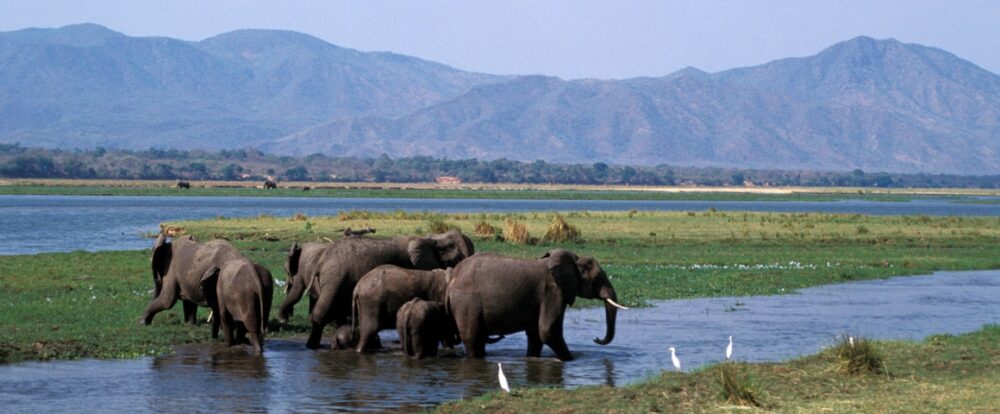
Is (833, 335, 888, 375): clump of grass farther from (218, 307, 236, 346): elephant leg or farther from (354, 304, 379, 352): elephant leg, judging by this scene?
(218, 307, 236, 346): elephant leg

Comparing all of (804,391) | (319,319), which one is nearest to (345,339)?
(319,319)

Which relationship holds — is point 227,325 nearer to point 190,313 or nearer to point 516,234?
point 190,313

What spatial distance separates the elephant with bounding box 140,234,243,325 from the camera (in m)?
25.4

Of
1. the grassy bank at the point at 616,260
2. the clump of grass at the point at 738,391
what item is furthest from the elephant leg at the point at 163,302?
the clump of grass at the point at 738,391

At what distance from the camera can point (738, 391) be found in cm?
1781

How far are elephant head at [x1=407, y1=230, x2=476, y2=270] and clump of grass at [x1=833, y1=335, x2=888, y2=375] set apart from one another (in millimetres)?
8264

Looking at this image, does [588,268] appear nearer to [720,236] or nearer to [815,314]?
Result: [815,314]

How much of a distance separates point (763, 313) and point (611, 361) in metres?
8.80

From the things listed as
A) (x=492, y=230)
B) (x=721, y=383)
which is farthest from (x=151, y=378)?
(x=492, y=230)

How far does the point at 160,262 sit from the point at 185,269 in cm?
103

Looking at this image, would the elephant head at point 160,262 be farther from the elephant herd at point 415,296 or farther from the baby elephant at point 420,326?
the baby elephant at point 420,326

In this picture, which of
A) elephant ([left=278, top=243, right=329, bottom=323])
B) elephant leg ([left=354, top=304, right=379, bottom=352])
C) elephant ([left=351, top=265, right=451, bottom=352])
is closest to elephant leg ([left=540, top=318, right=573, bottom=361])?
elephant ([left=351, top=265, right=451, bottom=352])

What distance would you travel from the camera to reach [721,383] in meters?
18.3

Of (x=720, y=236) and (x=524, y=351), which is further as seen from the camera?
(x=720, y=236)
